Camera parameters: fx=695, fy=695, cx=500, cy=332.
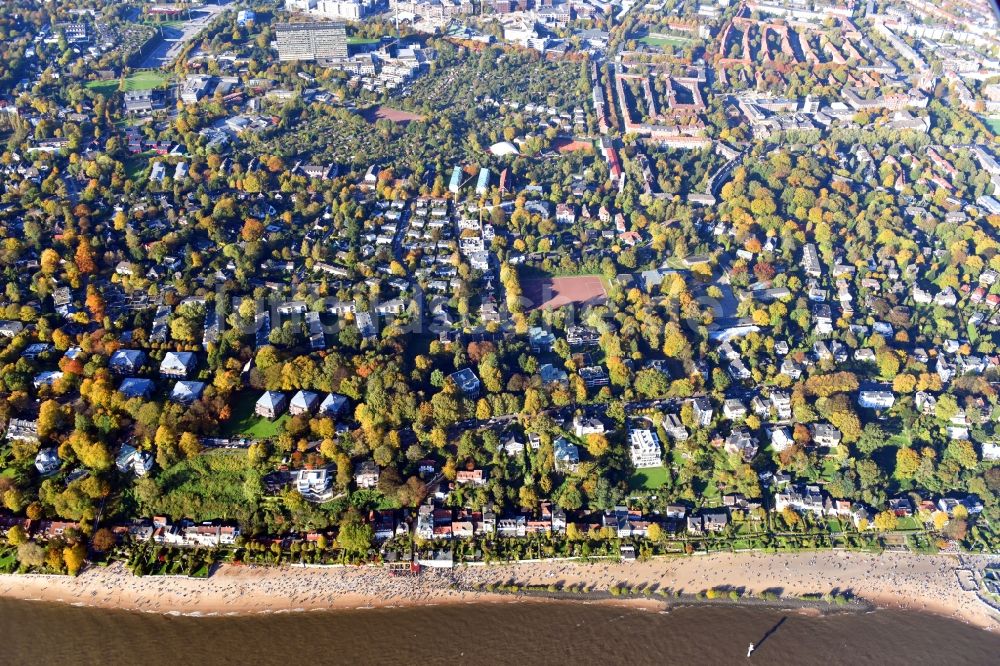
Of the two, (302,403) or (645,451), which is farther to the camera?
(302,403)

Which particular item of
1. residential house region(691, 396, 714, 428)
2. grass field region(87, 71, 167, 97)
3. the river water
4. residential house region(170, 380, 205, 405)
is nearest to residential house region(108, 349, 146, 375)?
residential house region(170, 380, 205, 405)

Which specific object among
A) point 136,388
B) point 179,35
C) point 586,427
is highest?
point 179,35

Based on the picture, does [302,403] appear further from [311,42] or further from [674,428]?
[311,42]

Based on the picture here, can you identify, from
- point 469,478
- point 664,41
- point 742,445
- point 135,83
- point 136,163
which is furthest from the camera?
point 664,41

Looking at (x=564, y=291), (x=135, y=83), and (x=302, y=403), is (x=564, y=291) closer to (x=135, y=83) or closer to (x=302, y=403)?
(x=302, y=403)

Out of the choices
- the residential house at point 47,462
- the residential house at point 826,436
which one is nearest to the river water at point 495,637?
the residential house at point 47,462

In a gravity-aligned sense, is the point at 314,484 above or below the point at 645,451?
below

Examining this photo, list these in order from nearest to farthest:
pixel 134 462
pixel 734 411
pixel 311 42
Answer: pixel 134 462, pixel 734 411, pixel 311 42

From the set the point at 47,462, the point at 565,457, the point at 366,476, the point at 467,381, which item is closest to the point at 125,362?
the point at 47,462
